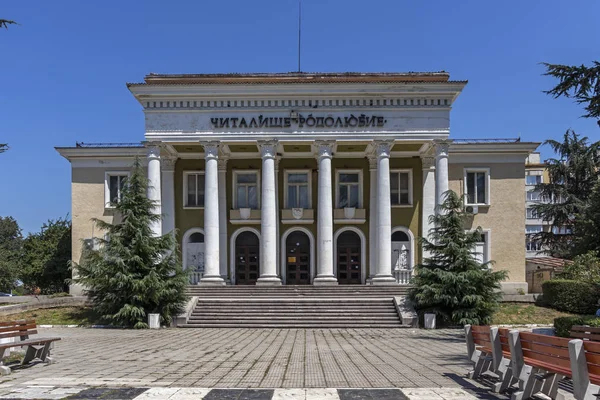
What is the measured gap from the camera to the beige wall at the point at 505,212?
1357 inches

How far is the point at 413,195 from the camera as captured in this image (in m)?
34.1

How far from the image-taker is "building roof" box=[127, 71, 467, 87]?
98.3 feet

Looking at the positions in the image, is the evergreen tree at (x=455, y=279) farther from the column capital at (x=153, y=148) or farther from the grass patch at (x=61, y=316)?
the column capital at (x=153, y=148)

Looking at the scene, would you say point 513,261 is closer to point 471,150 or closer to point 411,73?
point 471,150

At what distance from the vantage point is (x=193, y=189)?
114 ft

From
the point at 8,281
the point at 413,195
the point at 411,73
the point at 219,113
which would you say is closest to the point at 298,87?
the point at 219,113

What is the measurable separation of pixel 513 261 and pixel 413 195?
715cm

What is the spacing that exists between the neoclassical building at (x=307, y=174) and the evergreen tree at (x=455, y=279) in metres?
5.63

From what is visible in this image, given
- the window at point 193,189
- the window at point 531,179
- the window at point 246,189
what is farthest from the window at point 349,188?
the window at point 531,179

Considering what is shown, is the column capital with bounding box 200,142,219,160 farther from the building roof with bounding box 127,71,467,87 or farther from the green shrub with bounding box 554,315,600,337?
the green shrub with bounding box 554,315,600,337

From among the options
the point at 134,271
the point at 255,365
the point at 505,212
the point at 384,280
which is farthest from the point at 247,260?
the point at 255,365

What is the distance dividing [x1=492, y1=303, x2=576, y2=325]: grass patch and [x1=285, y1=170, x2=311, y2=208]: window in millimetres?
13004

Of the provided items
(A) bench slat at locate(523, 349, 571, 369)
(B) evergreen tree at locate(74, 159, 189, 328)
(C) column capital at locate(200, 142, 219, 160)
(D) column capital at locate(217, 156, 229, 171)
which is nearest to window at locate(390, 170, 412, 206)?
(D) column capital at locate(217, 156, 229, 171)

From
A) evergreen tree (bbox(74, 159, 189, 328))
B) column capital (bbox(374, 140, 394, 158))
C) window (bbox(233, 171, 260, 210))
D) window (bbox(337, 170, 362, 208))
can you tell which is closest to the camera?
evergreen tree (bbox(74, 159, 189, 328))
